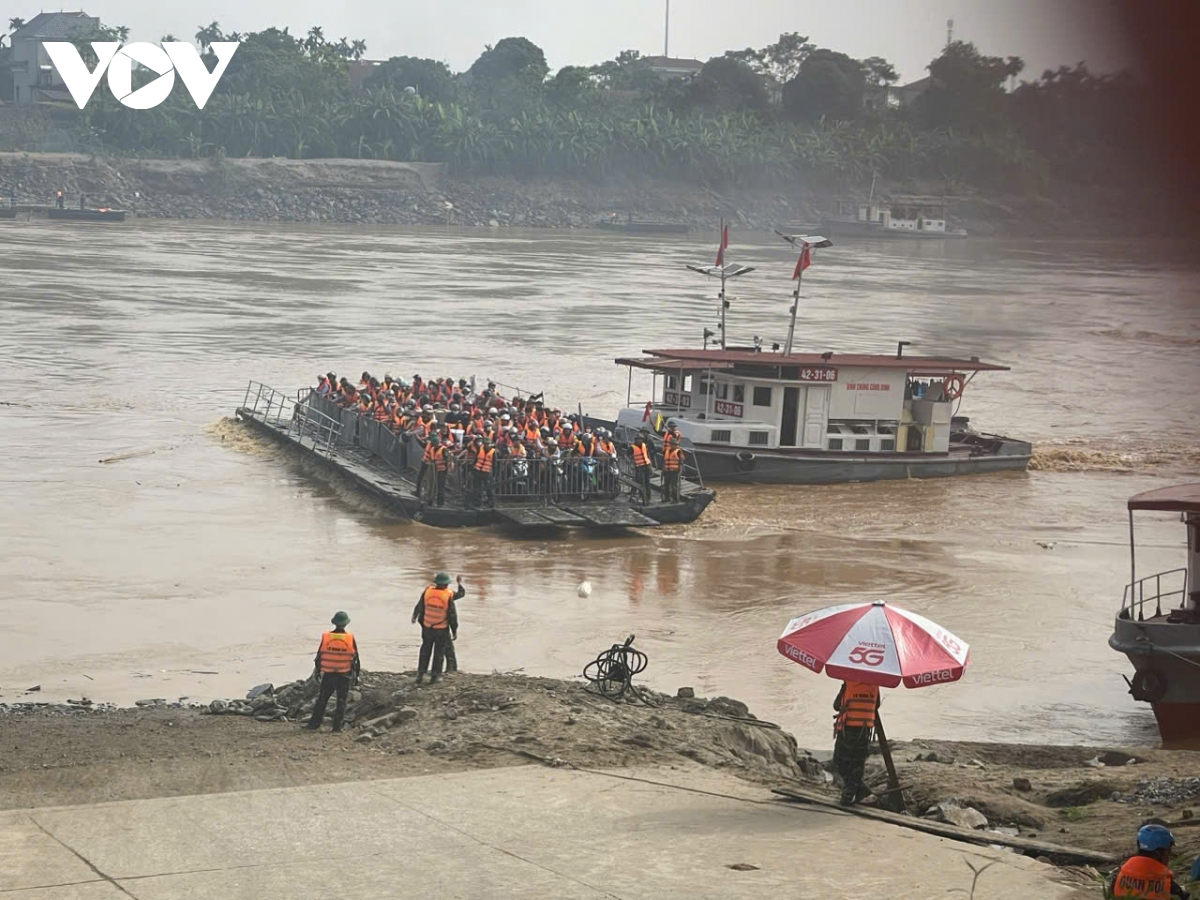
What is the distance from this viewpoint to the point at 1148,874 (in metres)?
6.94

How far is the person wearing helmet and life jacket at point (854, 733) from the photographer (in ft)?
35.5

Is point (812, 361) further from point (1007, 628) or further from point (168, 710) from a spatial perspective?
point (168, 710)

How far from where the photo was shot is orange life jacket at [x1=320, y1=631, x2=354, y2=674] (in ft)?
43.3

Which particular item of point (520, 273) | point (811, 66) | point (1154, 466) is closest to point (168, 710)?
point (1154, 466)

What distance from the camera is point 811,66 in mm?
94375

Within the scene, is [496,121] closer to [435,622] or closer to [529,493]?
[529,493]

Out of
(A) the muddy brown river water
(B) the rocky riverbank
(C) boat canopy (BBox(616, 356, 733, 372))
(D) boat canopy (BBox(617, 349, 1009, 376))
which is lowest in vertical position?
(A) the muddy brown river water

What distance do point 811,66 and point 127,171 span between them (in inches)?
2385

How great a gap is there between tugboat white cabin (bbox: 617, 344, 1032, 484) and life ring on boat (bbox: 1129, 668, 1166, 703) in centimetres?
1581

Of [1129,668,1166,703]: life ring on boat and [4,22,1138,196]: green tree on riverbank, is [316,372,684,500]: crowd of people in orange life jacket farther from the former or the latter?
[4,22,1138,196]: green tree on riverbank

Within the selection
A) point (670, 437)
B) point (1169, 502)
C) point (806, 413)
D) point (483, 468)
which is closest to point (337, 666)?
point (1169, 502)

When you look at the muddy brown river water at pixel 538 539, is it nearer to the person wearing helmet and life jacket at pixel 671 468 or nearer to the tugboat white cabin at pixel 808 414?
the tugboat white cabin at pixel 808 414

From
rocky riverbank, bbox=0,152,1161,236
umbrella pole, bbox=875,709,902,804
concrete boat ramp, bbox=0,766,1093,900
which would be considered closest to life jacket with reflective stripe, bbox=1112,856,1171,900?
concrete boat ramp, bbox=0,766,1093,900

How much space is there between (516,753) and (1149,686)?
706 cm
